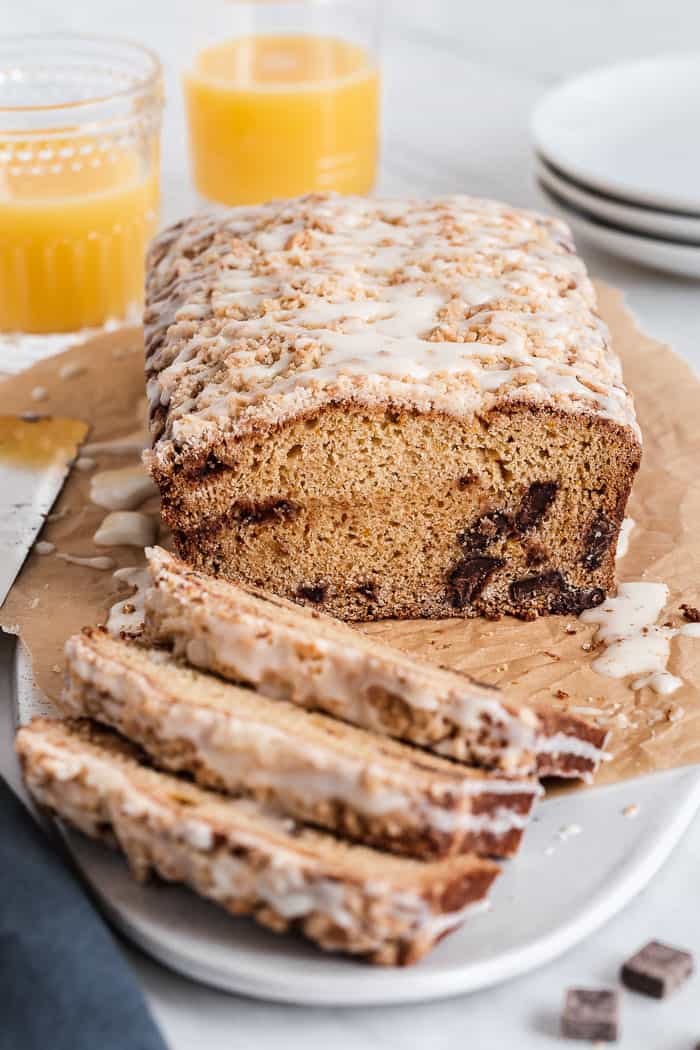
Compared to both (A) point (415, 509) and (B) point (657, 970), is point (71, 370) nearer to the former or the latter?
(A) point (415, 509)

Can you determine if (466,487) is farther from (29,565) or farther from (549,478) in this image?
(29,565)

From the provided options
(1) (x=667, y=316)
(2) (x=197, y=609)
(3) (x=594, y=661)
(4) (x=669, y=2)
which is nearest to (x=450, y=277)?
(3) (x=594, y=661)

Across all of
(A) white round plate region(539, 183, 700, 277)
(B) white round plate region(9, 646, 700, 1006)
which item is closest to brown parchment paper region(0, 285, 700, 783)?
(B) white round plate region(9, 646, 700, 1006)

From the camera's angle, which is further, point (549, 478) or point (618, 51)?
point (618, 51)

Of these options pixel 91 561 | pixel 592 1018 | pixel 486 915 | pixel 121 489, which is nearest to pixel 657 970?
pixel 592 1018

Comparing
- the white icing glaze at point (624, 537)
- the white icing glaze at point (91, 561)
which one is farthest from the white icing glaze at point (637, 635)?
the white icing glaze at point (91, 561)

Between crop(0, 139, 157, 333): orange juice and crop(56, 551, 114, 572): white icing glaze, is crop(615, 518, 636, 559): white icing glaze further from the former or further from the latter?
crop(0, 139, 157, 333): orange juice

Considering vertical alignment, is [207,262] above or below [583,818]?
above
